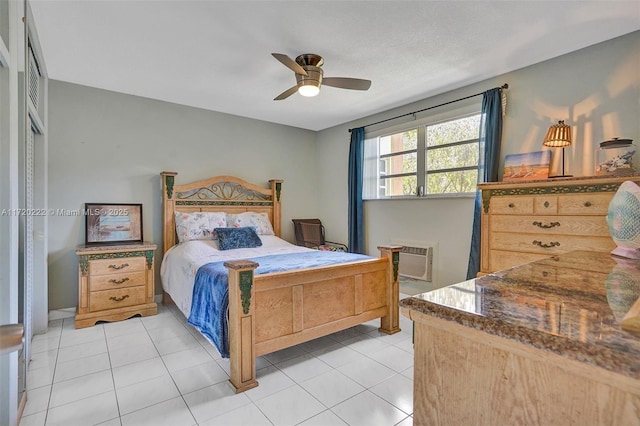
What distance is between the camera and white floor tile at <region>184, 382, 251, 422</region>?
73.7 inches

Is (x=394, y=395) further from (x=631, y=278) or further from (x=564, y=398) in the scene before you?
(x=564, y=398)

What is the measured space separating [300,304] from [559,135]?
254 cm

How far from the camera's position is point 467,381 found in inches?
24.3

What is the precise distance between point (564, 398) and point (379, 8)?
93.9 inches

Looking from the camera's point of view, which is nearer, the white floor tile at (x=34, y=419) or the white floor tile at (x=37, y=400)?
the white floor tile at (x=34, y=419)

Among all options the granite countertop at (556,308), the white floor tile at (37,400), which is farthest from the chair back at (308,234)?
the granite countertop at (556,308)

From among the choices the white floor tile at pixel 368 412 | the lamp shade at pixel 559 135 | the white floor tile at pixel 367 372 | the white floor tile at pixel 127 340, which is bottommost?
the white floor tile at pixel 127 340

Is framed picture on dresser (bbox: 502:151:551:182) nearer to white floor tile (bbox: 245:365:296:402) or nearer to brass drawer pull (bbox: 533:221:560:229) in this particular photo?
brass drawer pull (bbox: 533:221:560:229)

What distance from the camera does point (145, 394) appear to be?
2047mm

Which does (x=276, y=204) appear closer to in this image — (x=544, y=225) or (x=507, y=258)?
(x=507, y=258)

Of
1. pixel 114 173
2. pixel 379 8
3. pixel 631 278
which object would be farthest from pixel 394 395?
pixel 114 173

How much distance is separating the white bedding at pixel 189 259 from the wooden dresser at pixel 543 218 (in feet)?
6.90

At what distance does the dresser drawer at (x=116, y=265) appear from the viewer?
3262mm

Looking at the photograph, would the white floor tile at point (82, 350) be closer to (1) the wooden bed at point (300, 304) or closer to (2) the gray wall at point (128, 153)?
(2) the gray wall at point (128, 153)
